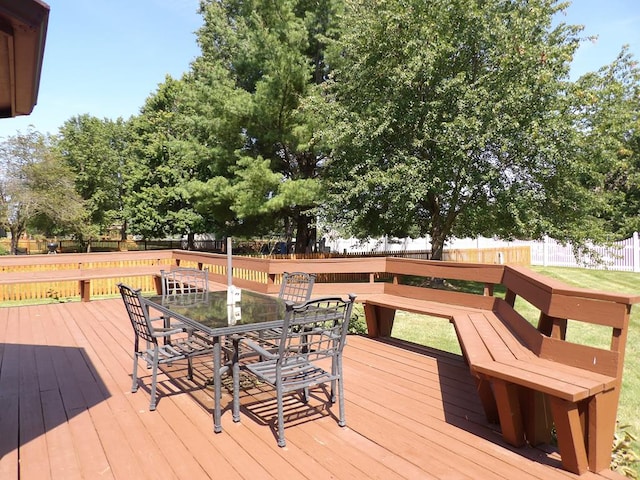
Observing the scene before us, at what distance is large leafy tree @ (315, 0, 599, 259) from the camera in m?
9.60

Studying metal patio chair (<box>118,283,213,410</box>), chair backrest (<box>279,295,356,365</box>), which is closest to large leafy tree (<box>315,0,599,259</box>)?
chair backrest (<box>279,295,356,365</box>)

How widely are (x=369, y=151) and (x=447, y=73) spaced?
8.94ft

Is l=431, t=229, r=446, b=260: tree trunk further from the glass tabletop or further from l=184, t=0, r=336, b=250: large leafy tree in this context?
the glass tabletop

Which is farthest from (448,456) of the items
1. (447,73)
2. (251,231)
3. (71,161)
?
(71,161)

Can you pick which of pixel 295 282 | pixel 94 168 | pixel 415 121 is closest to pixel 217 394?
pixel 295 282

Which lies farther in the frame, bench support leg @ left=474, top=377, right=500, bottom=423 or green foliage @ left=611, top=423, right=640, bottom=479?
bench support leg @ left=474, top=377, right=500, bottom=423

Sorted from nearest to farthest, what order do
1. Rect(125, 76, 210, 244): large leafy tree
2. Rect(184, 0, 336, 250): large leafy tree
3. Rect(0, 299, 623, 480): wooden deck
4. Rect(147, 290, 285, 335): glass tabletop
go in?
1. Rect(0, 299, 623, 480): wooden deck
2. Rect(147, 290, 285, 335): glass tabletop
3. Rect(184, 0, 336, 250): large leafy tree
4. Rect(125, 76, 210, 244): large leafy tree

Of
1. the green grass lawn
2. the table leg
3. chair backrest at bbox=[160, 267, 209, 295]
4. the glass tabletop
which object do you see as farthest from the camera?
chair backrest at bbox=[160, 267, 209, 295]

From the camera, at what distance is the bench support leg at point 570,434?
2.10 metres

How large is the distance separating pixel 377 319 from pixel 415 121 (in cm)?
704

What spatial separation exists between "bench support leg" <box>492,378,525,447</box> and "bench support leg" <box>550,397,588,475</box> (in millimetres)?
271

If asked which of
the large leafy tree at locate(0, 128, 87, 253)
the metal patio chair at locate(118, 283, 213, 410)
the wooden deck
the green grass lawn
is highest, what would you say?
the large leafy tree at locate(0, 128, 87, 253)

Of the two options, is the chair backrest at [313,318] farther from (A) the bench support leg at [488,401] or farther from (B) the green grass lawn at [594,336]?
(B) the green grass lawn at [594,336]

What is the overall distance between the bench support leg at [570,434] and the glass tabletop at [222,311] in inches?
70.3
